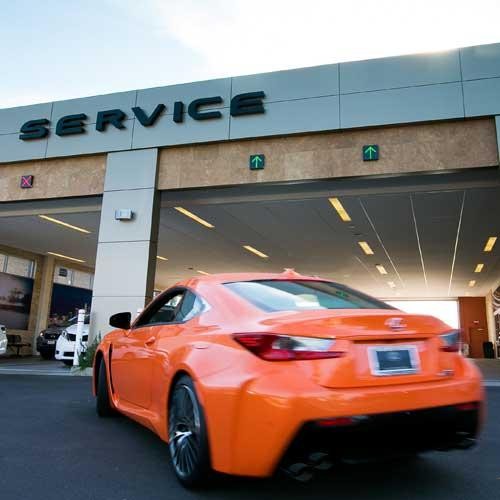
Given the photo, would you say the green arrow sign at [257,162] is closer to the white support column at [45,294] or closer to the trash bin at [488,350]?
the white support column at [45,294]

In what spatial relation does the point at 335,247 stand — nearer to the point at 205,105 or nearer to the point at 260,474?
the point at 205,105

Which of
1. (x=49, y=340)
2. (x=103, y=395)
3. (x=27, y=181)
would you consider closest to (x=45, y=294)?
(x=49, y=340)

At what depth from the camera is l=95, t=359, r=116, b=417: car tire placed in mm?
4695

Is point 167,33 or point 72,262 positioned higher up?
point 167,33

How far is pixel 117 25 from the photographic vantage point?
11484 millimetres

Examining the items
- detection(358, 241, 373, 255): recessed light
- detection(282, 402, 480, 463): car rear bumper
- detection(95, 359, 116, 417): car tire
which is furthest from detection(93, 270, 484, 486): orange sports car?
detection(358, 241, 373, 255): recessed light

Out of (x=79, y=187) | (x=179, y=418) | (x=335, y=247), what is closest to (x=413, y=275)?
(x=335, y=247)

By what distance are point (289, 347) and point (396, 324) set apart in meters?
0.62

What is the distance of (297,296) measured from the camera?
3119 mm

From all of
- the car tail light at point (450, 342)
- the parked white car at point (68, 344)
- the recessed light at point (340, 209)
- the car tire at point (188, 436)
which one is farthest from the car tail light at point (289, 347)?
the parked white car at point (68, 344)

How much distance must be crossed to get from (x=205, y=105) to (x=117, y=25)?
3.07 m

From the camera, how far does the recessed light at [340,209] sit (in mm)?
11867

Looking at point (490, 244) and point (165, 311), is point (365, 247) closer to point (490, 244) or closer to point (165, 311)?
point (490, 244)

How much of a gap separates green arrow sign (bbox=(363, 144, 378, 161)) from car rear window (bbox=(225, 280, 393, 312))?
664 cm
